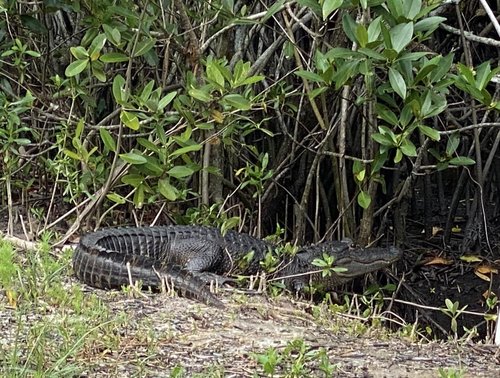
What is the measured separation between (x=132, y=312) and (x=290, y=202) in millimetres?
2435

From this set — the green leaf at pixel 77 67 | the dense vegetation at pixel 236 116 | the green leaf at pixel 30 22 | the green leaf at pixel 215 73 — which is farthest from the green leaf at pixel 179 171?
the green leaf at pixel 30 22

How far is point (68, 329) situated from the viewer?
10.2 feet

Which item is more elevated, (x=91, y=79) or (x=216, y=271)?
(x=91, y=79)

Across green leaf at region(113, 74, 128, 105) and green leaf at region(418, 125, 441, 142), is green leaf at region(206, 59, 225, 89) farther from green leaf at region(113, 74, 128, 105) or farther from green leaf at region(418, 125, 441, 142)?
green leaf at region(418, 125, 441, 142)

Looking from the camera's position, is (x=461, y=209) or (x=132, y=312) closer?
(x=132, y=312)

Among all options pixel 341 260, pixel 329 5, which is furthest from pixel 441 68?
pixel 341 260

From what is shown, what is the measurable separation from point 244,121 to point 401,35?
1632 mm

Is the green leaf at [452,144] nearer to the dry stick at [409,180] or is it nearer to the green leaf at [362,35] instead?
the dry stick at [409,180]

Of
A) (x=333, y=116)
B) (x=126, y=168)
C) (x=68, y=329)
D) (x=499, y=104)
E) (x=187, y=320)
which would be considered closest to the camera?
(x=68, y=329)

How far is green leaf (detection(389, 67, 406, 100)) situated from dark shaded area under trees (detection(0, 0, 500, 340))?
0.01 m

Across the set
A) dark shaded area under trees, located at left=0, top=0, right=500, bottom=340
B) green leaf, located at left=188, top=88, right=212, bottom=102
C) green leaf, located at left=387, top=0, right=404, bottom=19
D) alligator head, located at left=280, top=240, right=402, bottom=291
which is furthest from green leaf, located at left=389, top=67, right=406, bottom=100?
alligator head, located at left=280, top=240, right=402, bottom=291

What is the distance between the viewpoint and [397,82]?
3863mm

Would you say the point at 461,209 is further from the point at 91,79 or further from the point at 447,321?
the point at 91,79

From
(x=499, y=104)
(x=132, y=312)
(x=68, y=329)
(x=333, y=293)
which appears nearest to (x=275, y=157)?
(x=333, y=293)
